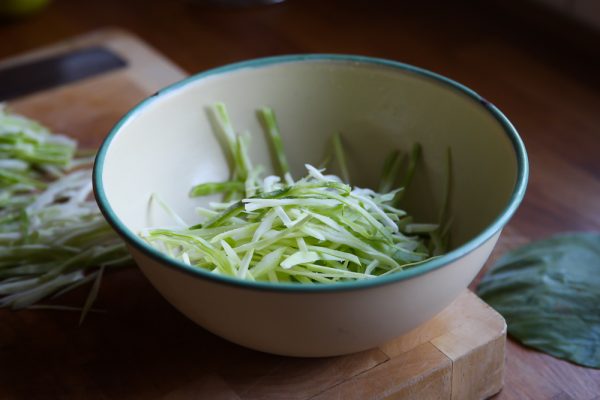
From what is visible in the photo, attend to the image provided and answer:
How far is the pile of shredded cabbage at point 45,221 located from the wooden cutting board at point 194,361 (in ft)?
0.14

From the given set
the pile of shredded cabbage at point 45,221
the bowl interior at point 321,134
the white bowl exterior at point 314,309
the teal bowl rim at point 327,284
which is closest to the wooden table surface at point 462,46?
the bowl interior at point 321,134

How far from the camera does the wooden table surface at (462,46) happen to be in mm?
1546

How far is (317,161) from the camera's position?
1.25 metres

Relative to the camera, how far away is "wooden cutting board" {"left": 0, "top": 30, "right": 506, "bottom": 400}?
955 millimetres

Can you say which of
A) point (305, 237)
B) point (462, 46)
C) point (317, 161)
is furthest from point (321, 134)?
point (462, 46)

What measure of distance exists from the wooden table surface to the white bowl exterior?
0.51m

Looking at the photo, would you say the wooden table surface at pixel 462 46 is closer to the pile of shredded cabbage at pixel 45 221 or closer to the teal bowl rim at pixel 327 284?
the teal bowl rim at pixel 327 284

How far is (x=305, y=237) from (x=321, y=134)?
30cm

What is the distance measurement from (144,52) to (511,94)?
2.54 feet

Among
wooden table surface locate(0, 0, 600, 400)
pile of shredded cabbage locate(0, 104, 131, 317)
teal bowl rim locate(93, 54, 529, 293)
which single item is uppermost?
teal bowl rim locate(93, 54, 529, 293)

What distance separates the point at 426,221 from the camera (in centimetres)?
116

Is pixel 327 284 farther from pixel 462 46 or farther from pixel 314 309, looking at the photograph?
pixel 462 46

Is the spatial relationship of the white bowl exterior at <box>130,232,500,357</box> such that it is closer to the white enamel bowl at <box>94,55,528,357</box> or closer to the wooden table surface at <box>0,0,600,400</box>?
the white enamel bowl at <box>94,55,528,357</box>

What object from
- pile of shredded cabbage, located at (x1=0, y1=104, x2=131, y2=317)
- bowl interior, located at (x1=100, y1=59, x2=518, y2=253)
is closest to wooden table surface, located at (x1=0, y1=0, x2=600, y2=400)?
bowl interior, located at (x1=100, y1=59, x2=518, y2=253)
